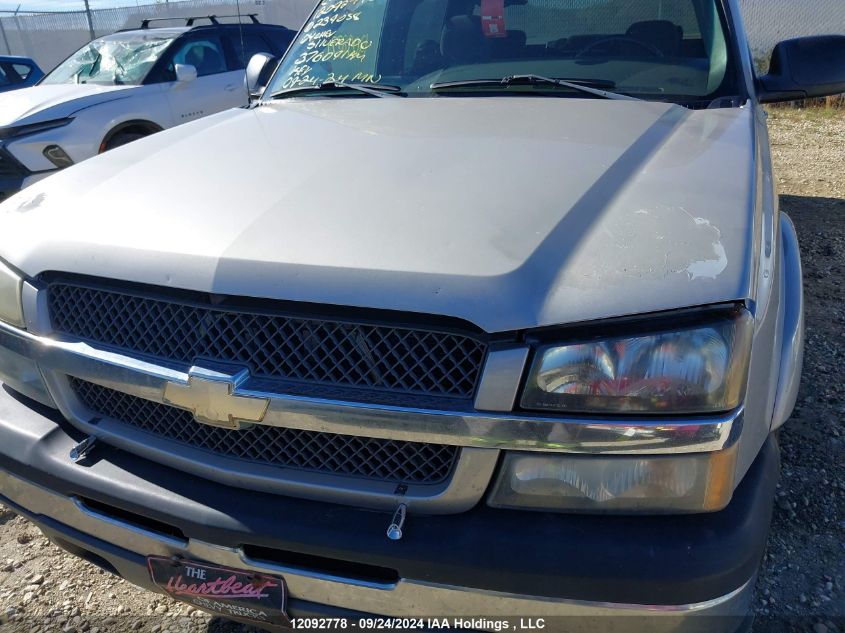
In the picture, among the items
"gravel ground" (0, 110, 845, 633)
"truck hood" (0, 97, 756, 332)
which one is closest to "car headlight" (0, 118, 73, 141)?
"gravel ground" (0, 110, 845, 633)

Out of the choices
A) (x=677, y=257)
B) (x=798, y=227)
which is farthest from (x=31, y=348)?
(x=798, y=227)

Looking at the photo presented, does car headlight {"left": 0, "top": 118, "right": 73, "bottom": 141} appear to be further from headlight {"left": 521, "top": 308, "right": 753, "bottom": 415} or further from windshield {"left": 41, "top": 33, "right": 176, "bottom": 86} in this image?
headlight {"left": 521, "top": 308, "right": 753, "bottom": 415}

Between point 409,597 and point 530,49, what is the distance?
2.15 meters

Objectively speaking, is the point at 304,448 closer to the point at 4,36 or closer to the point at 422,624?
the point at 422,624

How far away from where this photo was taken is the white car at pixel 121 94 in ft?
19.9

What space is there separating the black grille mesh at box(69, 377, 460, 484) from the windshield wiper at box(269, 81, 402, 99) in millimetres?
1596

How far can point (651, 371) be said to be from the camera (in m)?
1.36

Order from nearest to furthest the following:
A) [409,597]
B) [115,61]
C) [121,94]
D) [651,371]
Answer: [651,371], [409,597], [121,94], [115,61]

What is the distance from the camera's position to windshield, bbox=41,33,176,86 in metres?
7.02

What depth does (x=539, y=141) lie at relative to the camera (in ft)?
6.74

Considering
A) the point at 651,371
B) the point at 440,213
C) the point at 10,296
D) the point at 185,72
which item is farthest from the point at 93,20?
the point at 651,371

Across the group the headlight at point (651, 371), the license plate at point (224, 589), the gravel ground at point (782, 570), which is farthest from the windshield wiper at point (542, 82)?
the license plate at point (224, 589)

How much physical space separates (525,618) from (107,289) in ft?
3.97

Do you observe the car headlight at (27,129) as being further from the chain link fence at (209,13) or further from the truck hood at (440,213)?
the chain link fence at (209,13)
